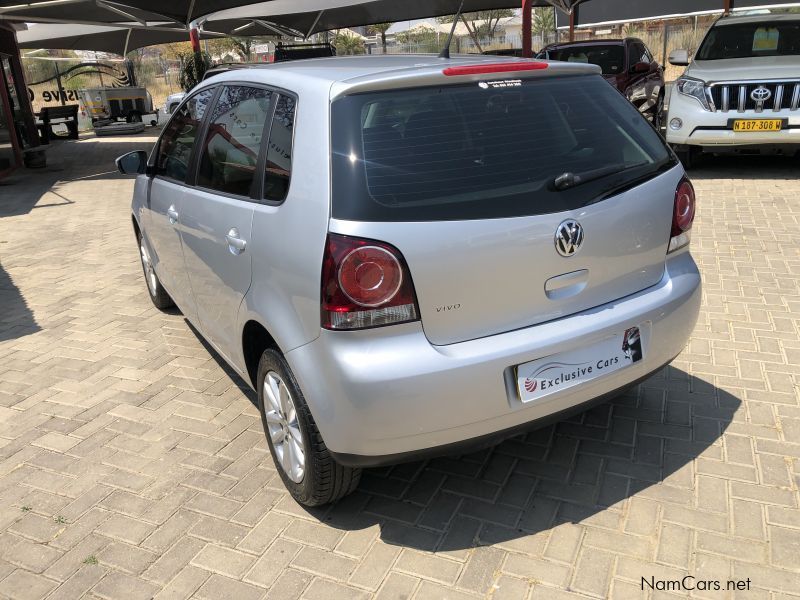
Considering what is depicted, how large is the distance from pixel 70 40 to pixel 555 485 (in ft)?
80.8

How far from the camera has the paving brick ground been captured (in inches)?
97.5

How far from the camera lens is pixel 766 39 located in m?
9.16

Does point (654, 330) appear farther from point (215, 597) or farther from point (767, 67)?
point (767, 67)

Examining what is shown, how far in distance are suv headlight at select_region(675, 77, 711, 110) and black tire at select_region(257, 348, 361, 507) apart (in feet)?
24.4

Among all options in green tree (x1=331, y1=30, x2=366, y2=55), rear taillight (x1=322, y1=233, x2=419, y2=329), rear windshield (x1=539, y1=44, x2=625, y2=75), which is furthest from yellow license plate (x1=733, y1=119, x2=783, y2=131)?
green tree (x1=331, y1=30, x2=366, y2=55)

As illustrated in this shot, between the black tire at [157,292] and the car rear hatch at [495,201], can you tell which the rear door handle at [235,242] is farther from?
the black tire at [157,292]

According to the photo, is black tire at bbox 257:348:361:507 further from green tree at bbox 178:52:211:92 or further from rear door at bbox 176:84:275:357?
green tree at bbox 178:52:211:92

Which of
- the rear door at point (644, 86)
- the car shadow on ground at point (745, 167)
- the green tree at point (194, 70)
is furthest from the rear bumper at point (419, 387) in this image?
the green tree at point (194, 70)

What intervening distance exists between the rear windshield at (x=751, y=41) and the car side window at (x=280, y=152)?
8.34 metres

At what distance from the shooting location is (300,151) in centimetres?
254

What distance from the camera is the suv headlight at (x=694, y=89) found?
8.39 metres

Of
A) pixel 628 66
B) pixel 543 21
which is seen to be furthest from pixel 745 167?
pixel 543 21

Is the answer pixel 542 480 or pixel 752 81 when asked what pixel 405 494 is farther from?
pixel 752 81

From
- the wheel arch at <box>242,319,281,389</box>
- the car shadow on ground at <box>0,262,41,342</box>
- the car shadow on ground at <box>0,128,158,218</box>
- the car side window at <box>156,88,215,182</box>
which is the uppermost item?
the car side window at <box>156,88,215,182</box>
